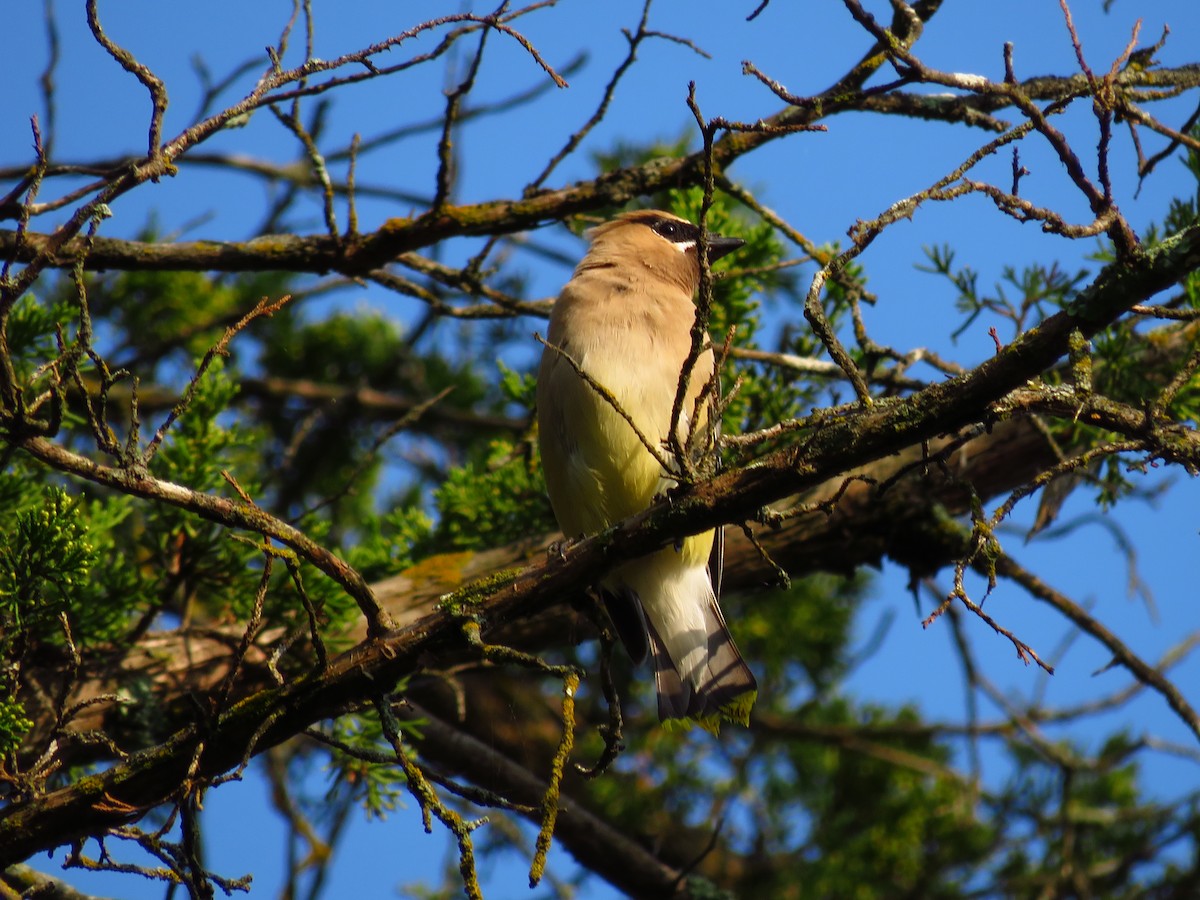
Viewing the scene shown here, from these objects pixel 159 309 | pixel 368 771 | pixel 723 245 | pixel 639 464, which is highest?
pixel 159 309

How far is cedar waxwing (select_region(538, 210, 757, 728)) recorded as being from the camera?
4.64m

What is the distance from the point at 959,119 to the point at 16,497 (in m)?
3.61

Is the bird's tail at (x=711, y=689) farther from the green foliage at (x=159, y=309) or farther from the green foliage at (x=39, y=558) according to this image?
the green foliage at (x=159, y=309)

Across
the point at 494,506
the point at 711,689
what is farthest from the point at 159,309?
the point at 711,689

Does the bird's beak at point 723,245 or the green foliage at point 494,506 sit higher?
the bird's beak at point 723,245

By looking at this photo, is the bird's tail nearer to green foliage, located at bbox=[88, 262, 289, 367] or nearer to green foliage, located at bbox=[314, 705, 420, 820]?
green foliage, located at bbox=[314, 705, 420, 820]

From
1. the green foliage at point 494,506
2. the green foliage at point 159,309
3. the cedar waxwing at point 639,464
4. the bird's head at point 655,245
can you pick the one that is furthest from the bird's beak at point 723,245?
the green foliage at point 159,309

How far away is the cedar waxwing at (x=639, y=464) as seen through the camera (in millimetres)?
4637

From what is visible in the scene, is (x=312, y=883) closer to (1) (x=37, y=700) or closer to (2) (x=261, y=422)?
(1) (x=37, y=700)

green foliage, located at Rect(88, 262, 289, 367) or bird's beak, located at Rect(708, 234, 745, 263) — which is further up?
green foliage, located at Rect(88, 262, 289, 367)

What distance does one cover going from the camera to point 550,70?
3473mm

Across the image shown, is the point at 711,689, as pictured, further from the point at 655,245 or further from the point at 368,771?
the point at 655,245

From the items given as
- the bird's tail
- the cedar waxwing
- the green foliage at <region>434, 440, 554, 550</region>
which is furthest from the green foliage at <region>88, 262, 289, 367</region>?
the bird's tail

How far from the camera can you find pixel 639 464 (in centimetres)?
468
